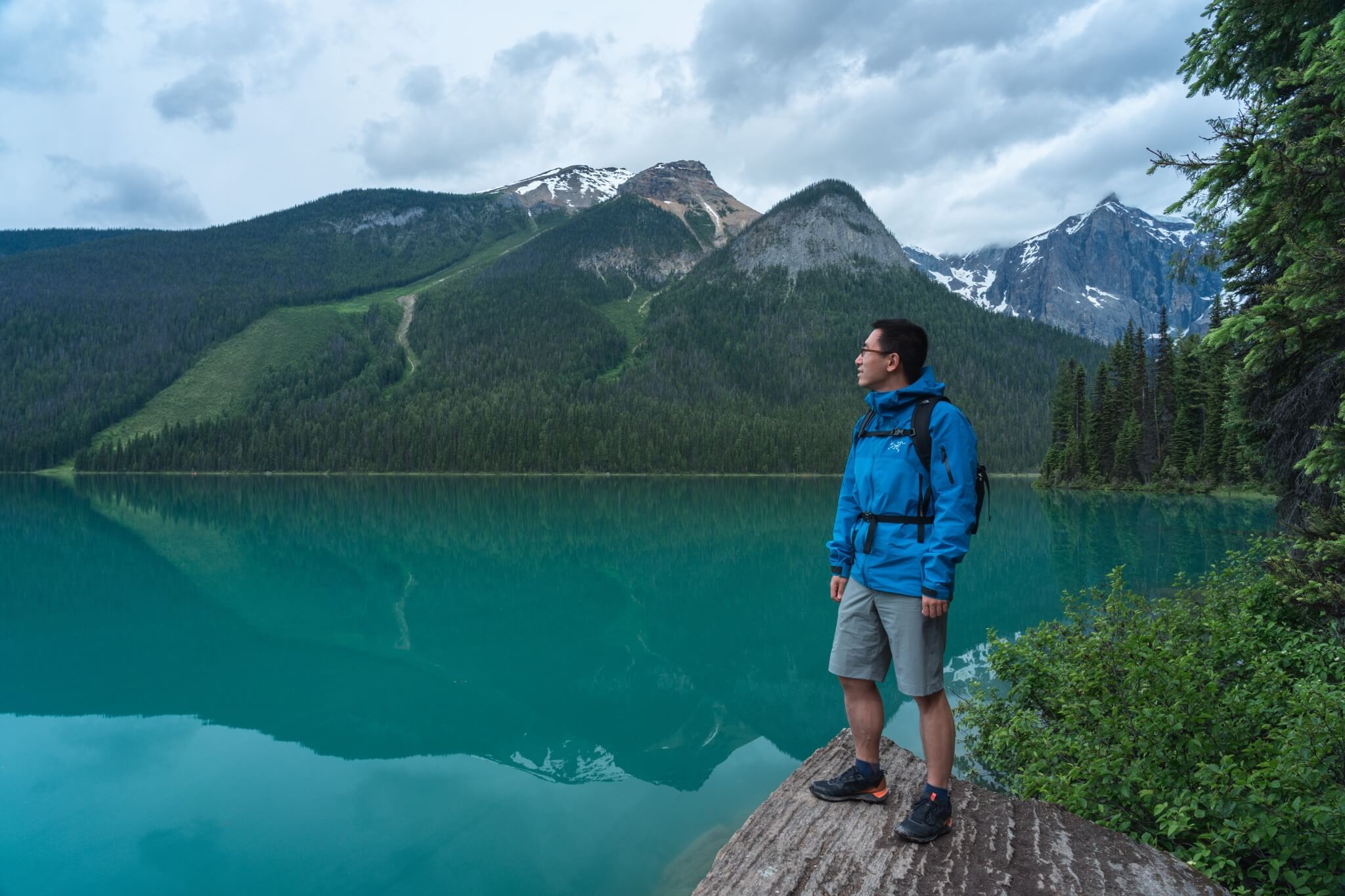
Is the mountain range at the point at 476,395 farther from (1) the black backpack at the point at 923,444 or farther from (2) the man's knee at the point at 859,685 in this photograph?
(1) the black backpack at the point at 923,444

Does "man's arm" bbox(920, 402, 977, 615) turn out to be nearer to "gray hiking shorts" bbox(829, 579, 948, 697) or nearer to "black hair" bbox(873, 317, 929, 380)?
"gray hiking shorts" bbox(829, 579, 948, 697)

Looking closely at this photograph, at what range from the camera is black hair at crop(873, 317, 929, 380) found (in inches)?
197

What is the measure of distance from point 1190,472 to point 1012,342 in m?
149

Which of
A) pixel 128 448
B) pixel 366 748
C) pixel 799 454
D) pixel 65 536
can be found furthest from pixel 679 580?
pixel 128 448

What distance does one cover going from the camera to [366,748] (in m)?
11.8

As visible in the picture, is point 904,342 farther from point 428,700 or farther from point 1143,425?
point 1143,425

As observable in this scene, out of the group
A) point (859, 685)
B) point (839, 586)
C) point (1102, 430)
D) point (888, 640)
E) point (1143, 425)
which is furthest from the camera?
point (1102, 430)

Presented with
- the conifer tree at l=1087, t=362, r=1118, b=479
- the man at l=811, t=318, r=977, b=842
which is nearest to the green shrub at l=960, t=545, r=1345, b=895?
the man at l=811, t=318, r=977, b=842

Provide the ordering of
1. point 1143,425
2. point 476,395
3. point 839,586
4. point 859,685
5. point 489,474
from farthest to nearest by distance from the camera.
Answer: point 476,395 < point 489,474 < point 1143,425 < point 839,586 < point 859,685

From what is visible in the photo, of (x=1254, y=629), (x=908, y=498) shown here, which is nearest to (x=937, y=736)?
(x=908, y=498)

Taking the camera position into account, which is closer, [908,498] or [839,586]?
[908,498]

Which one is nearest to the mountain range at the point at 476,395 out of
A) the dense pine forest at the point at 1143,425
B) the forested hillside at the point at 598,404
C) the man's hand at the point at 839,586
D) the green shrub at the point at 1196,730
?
the forested hillside at the point at 598,404

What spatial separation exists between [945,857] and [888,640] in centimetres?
133

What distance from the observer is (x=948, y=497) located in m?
4.53
